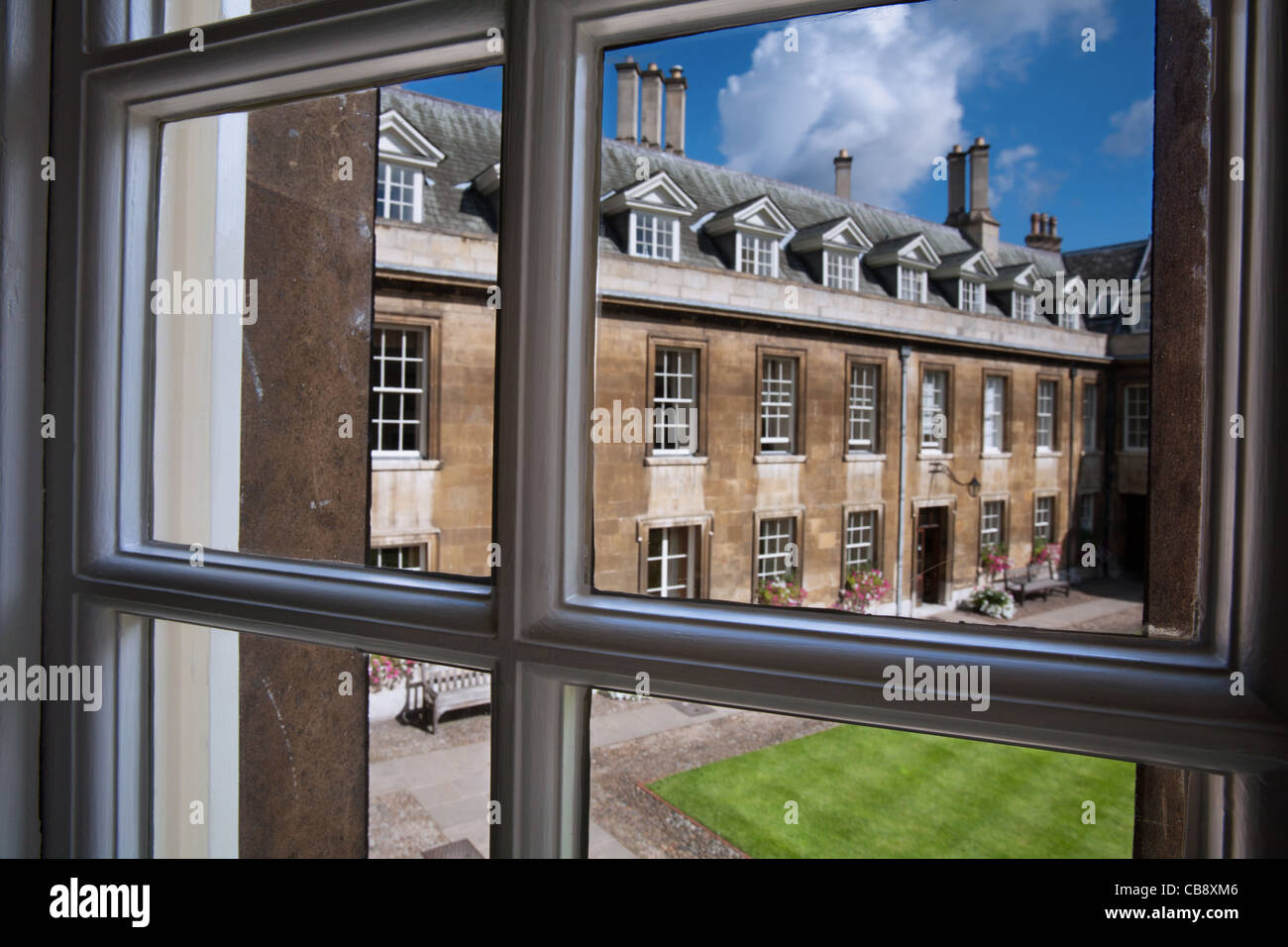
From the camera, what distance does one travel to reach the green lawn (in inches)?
24.5

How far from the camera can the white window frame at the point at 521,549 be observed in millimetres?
400

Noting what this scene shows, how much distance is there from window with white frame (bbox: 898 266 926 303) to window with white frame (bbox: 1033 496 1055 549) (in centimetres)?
25

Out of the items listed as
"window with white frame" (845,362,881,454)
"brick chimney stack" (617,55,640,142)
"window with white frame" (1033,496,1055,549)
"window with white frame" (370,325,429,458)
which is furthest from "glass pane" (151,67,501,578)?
"window with white frame" (1033,496,1055,549)

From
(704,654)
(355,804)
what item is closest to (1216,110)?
(704,654)

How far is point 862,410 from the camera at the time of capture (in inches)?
31.9

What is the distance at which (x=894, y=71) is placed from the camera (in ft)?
2.40

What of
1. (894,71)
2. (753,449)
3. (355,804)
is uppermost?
(894,71)

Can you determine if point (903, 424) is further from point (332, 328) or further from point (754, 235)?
point (332, 328)

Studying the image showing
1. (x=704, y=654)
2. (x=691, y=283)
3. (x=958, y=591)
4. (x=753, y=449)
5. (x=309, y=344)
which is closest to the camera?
(x=704, y=654)

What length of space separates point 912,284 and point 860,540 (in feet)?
0.92

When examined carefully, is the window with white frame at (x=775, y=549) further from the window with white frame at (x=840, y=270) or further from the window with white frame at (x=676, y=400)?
the window with white frame at (x=840, y=270)

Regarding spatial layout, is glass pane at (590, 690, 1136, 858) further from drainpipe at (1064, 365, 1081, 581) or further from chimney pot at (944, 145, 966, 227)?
chimney pot at (944, 145, 966, 227)
